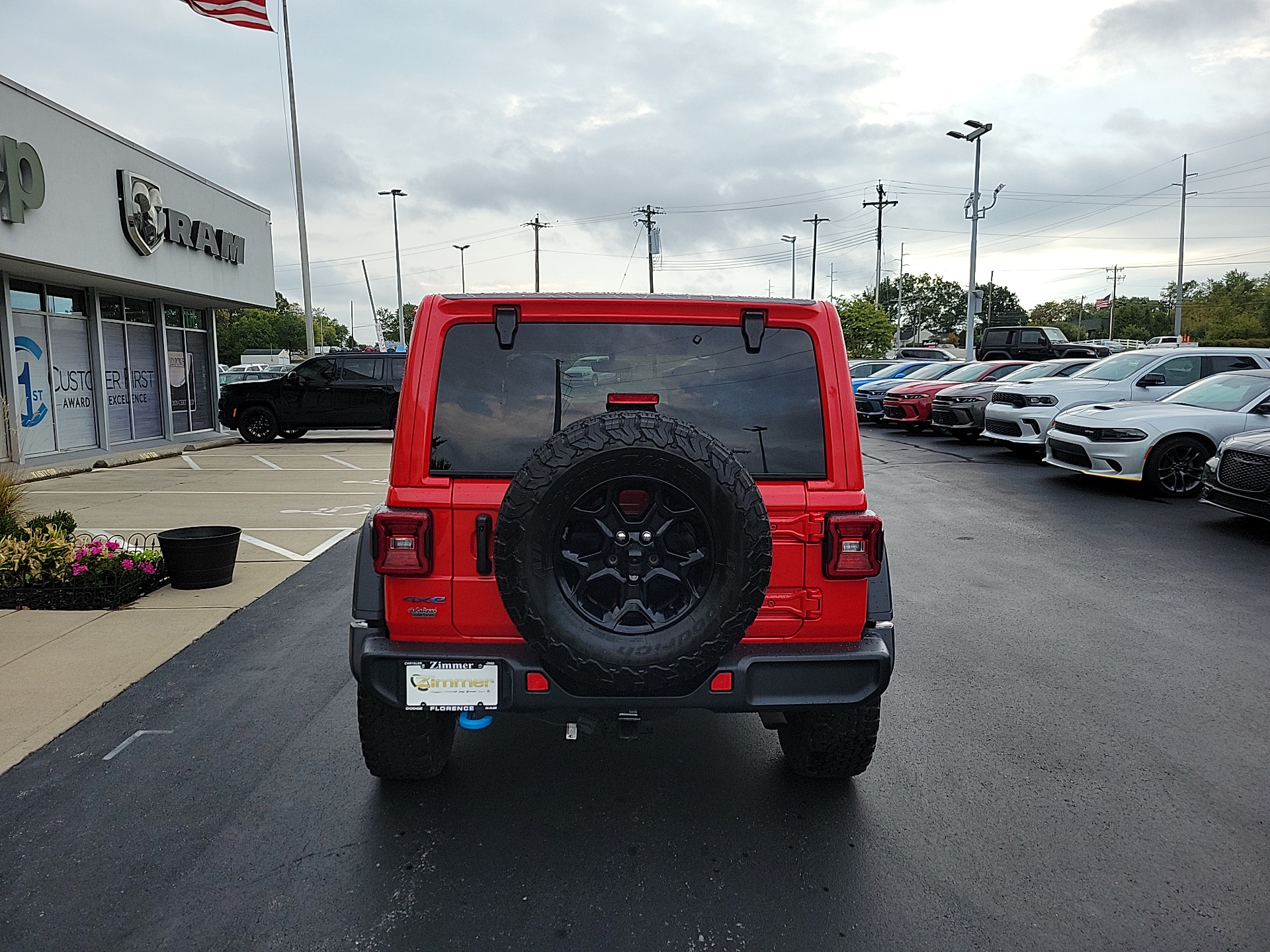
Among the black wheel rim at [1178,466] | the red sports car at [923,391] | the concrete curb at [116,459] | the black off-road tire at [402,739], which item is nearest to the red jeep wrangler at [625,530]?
the black off-road tire at [402,739]

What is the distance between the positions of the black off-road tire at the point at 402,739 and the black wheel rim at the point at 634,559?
3.00 ft

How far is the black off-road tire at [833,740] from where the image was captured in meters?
3.53

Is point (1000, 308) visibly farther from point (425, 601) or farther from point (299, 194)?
point (425, 601)

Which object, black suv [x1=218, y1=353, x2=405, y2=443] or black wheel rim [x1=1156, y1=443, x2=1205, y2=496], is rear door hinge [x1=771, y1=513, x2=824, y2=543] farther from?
black suv [x1=218, y1=353, x2=405, y2=443]

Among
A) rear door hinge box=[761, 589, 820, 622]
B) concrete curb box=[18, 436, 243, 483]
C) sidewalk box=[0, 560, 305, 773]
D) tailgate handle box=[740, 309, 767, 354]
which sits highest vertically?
tailgate handle box=[740, 309, 767, 354]

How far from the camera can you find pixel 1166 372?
1390 centimetres

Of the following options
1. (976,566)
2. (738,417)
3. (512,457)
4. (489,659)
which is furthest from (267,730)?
(976,566)

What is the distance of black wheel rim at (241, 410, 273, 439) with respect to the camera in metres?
20.0

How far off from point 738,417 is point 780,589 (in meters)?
0.62

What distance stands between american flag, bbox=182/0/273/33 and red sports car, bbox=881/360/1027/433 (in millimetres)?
14462

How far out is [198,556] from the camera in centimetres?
688

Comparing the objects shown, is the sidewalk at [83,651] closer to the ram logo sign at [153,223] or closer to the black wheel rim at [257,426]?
the ram logo sign at [153,223]

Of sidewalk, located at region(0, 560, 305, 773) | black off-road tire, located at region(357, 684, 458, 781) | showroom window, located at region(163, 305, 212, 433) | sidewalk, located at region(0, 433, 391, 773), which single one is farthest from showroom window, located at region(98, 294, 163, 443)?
black off-road tire, located at region(357, 684, 458, 781)

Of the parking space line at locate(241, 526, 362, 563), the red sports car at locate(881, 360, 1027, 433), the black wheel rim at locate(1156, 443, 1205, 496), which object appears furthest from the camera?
the red sports car at locate(881, 360, 1027, 433)
